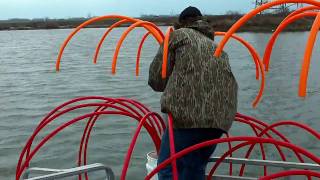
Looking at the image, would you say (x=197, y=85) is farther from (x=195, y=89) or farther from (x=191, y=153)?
(x=191, y=153)

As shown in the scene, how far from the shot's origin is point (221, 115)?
3.44 metres

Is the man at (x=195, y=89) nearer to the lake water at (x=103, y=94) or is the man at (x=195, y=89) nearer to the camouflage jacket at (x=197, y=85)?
the camouflage jacket at (x=197, y=85)

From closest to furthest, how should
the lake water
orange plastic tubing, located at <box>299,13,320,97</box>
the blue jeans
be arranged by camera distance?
orange plastic tubing, located at <box>299,13,320,97</box>
the blue jeans
the lake water

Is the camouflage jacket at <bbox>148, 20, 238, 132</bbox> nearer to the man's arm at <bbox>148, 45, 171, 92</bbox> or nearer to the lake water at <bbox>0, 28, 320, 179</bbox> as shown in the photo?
the man's arm at <bbox>148, 45, 171, 92</bbox>

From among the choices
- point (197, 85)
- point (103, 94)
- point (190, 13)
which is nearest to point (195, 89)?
point (197, 85)

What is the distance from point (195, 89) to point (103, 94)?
562 inches

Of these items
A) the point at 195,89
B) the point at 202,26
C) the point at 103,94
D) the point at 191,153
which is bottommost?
the point at 103,94

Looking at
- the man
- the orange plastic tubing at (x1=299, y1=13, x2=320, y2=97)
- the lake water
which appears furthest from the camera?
the lake water

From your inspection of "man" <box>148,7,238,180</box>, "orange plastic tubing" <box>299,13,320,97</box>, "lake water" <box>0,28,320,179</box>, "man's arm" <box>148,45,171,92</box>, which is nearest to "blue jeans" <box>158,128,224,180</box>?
"man" <box>148,7,238,180</box>

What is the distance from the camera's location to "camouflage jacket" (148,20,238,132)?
3.41 m

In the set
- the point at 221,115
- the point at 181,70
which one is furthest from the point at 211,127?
the point at 181,70

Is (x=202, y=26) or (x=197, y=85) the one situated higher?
(x=202, y=26)

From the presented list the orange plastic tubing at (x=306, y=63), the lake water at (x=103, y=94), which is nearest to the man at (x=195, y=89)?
the orange plastic tubing at (x=306, y=63)

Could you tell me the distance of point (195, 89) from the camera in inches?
134
